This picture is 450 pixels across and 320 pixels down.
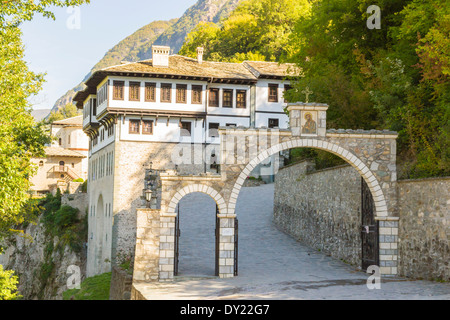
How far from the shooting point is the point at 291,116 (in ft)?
56.8

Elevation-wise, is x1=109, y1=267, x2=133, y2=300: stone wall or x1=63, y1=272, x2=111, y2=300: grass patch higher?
x1=109, y1=267, x2=133, y2=300: stone wall

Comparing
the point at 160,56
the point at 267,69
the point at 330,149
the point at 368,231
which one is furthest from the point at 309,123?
the point at 267,69

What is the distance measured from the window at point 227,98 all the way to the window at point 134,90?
19.6 ft

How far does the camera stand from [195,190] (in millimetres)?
17031

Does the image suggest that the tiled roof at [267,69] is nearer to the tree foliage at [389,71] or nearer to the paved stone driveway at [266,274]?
the tree foliage at [389,71]

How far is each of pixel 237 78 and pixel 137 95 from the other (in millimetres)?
6606

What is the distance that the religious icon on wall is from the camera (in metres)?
17.3

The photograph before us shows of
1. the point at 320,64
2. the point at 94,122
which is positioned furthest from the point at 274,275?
the point at 94,122

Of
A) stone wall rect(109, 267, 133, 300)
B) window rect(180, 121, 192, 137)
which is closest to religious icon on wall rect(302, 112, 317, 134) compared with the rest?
stone wall rect(109, 267, 133, 300)

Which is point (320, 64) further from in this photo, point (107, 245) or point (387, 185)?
point (107, 245)

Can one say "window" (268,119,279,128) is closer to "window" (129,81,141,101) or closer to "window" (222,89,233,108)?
"window" (222,89,233,108)

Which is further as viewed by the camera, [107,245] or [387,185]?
[107,245]

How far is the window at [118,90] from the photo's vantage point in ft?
107

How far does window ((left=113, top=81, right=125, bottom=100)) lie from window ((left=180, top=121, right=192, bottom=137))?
A: 4046 millimetres
